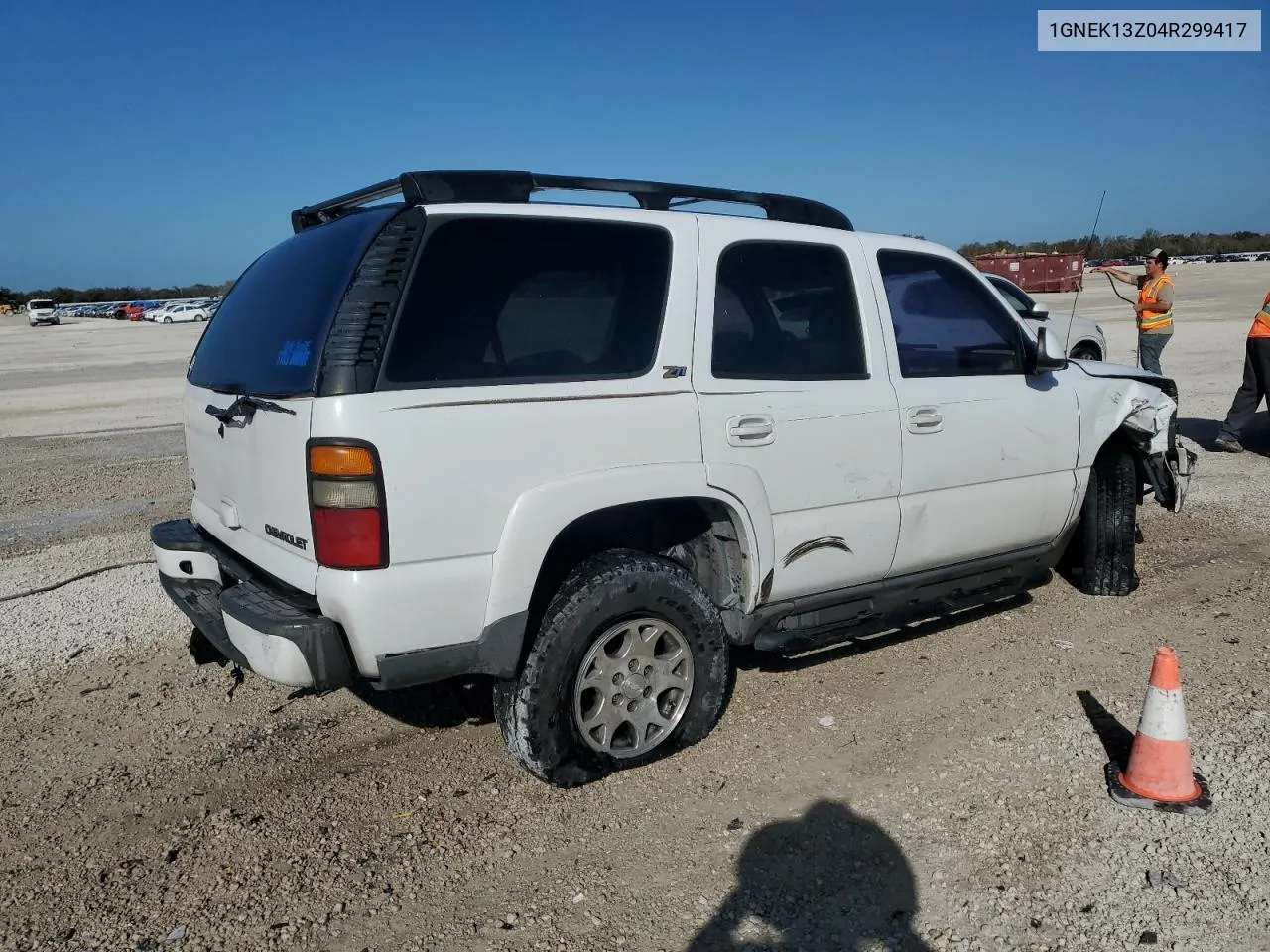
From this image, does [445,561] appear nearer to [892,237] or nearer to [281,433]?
[281,433]

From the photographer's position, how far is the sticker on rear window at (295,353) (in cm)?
304

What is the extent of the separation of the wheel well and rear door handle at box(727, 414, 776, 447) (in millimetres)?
249

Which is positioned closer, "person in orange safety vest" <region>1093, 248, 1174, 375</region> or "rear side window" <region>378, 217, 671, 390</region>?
"rear side window" <region>378, 217, 671, 390</region>

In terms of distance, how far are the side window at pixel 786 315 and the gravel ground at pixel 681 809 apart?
1489mm

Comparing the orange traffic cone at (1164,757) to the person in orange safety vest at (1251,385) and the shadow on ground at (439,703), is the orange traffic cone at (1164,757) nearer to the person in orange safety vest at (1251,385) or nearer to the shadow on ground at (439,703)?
the shadow on ground at (439,703)

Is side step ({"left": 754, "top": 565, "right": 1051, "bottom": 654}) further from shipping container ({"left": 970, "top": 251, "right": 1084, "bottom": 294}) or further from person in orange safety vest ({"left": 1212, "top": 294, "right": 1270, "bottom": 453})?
shipping container ({"left": 970, "top": 251, "right": 1084, "bottom": 294})

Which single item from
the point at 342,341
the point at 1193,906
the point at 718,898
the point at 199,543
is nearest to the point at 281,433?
the point at 342,341

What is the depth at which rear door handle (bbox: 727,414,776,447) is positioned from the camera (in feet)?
11.7

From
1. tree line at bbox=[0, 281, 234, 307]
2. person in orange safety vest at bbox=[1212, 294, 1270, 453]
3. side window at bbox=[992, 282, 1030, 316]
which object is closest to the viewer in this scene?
person in orange safety vest at bbox=[1212, 294, 1270, 453]

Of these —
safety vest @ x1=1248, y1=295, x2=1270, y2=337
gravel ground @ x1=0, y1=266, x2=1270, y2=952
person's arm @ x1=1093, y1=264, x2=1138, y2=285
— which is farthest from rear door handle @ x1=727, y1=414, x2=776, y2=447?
safety vest @ x1=1248, y1=295, x2=1270, y2=337

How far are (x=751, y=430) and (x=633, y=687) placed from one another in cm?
105

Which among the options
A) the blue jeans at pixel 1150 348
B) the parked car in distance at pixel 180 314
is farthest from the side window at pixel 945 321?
the parked car in distance at pixel 180 314

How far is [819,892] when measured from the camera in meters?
2.89

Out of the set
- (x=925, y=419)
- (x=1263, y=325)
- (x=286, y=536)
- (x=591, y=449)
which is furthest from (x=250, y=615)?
(x=1263, y=325)
